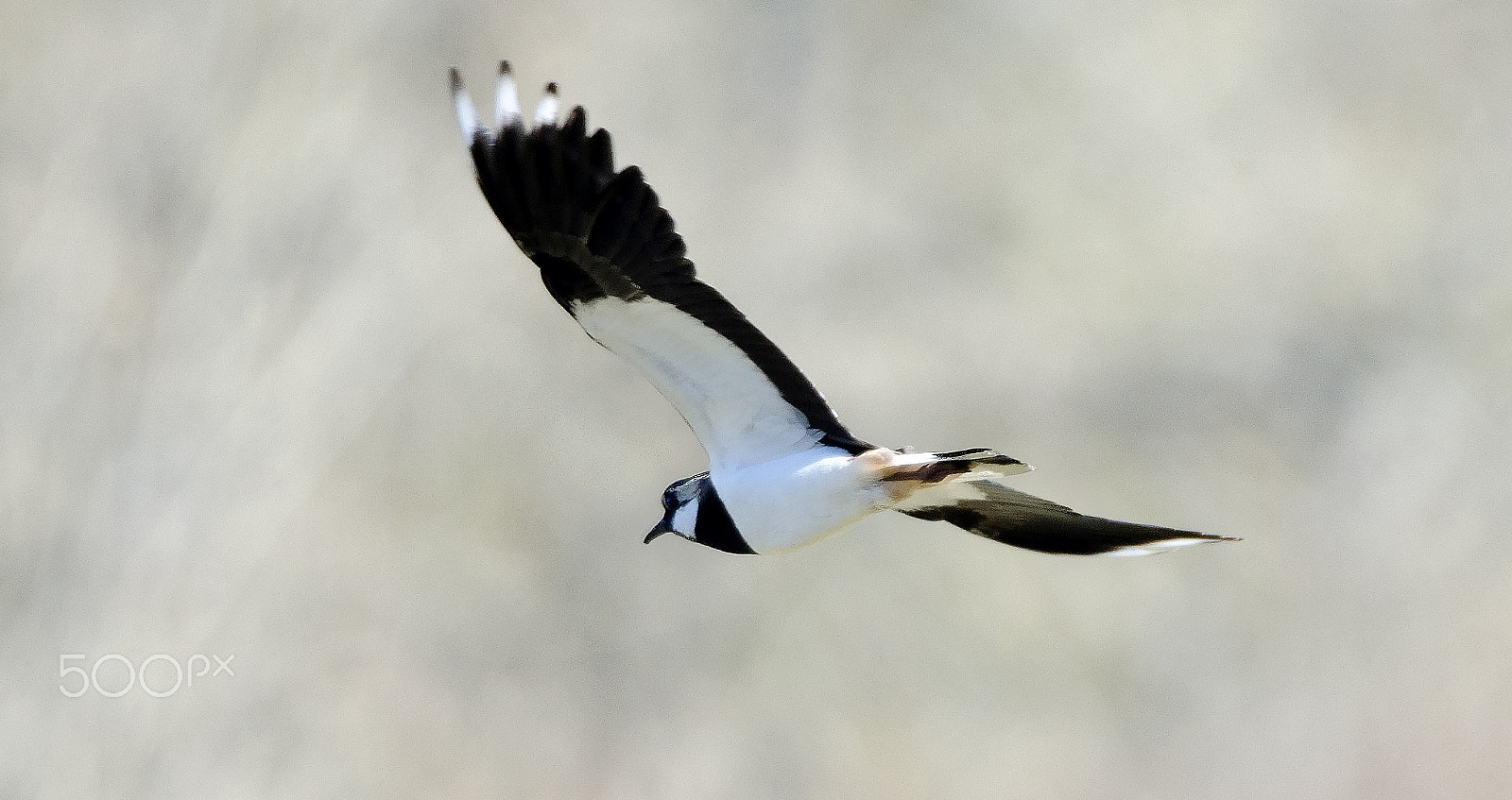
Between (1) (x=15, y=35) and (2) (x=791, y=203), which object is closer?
(1) (x=15, y=35)

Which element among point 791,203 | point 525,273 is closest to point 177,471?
point 525,273

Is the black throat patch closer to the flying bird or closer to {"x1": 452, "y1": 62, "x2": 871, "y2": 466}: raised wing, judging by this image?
the flying bird

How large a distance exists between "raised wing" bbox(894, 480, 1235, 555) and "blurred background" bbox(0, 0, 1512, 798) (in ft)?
21.2

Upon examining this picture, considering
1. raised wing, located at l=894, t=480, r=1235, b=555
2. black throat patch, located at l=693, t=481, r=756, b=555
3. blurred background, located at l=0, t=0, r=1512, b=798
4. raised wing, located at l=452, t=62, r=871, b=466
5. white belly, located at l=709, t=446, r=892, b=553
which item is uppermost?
blurred background, located at l=0, t=0, r=1512, b=798

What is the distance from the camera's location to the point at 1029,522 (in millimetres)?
4160

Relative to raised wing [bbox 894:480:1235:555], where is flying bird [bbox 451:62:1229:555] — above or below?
below

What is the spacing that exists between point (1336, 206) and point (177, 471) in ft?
27.4

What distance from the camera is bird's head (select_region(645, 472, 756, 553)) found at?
393 centimetres

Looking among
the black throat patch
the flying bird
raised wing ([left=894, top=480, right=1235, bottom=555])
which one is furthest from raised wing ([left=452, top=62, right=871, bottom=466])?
raised wing ([left=894, top=480, right=1235, bottom=555])

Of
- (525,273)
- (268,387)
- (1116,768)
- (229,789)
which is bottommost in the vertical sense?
(229,789)

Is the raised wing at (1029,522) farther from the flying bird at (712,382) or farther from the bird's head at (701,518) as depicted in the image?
the bird's head at (701,518)

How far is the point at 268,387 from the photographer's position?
35.3 feet

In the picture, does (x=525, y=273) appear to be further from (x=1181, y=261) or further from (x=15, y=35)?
(x=1181, y=261)

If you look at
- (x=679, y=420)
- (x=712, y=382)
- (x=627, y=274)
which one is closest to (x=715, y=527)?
(x=712, y=382)
